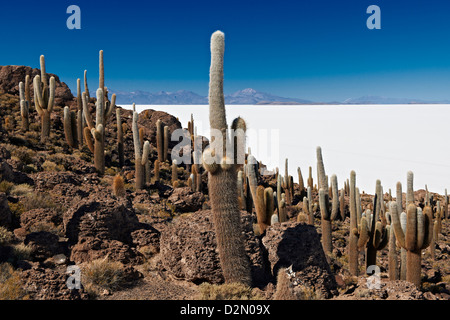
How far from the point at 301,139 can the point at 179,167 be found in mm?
43792

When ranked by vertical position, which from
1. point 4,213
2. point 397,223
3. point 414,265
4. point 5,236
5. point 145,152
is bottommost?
point 414,265

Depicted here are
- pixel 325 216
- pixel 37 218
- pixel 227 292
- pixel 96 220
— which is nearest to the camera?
pixel 227 292

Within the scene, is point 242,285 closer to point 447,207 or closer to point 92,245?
point 92,245

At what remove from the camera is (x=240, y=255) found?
6348 millimetres

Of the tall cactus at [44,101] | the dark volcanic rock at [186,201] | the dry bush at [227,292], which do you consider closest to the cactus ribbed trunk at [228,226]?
the dry bush at [227,292]

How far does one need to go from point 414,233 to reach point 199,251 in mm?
5555

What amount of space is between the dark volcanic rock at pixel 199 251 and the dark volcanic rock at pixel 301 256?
314mm

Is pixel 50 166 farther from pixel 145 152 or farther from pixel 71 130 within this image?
pixel 71 130

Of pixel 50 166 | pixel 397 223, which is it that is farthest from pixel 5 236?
pixel 397 223

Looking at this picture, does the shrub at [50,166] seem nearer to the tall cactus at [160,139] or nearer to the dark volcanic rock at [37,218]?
the dark volcanic rock at [37,218]

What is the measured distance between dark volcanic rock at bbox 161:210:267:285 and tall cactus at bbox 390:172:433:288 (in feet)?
13.7

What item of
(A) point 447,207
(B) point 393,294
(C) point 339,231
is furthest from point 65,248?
(A) point 447,207

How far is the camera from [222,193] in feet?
20.0

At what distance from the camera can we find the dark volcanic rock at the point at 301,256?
6.62 metres
